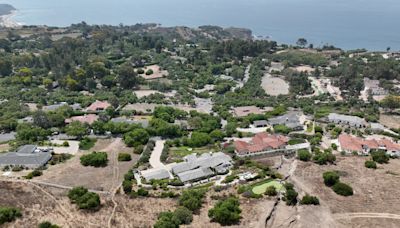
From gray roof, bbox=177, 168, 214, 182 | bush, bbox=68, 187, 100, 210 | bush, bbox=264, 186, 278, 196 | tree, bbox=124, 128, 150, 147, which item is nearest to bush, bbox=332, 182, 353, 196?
bush, bbox=264, 186, 278, 196

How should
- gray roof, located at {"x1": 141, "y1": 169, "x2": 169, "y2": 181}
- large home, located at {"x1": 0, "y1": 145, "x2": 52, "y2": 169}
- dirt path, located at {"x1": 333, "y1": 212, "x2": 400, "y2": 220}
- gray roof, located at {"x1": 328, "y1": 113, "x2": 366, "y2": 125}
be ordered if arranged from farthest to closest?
gray roof, located at {"x1": 328, "y1": 113, "x2": 366, "y2": 125} < large home, located at {"x1": 0, "y1": 145, "x2": 52, "y2": 169} < gray roof, located at {"x1": 141, "y1": 169, "x2": 169, "y2": 181} < dirt path, located at {"x1": 333, "y1": 212, "x2": 400, "y2": 220}

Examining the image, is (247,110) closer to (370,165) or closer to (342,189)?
(370,165)

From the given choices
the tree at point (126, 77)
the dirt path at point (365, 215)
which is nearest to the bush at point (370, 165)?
the dirt path at point (365, 215)

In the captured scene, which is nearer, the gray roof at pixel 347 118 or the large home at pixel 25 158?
the large home at pixel 25 158

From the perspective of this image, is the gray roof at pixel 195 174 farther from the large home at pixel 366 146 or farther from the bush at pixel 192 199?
the large home at pixel 366 146

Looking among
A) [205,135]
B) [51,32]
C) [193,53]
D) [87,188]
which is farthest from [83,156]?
[51,32]

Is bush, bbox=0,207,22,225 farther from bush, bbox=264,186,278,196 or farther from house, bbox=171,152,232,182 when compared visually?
bush, bbox=264,186,278,196
